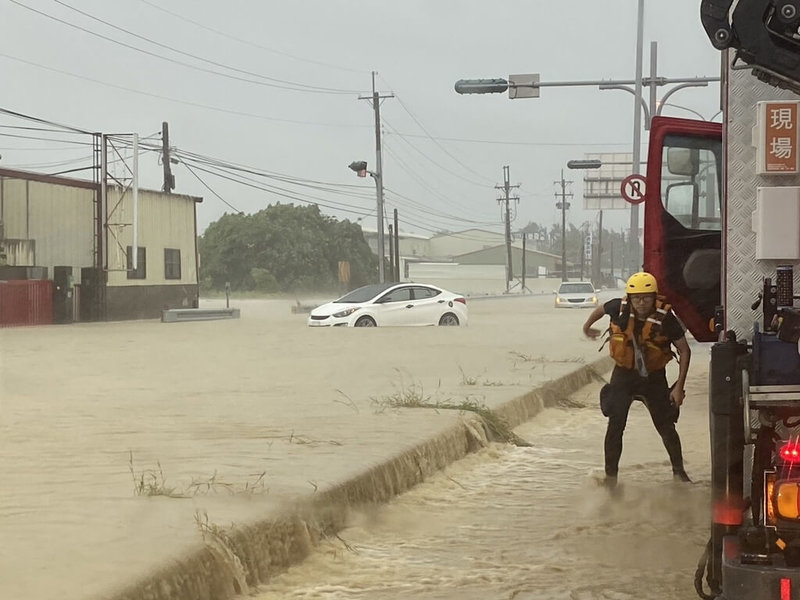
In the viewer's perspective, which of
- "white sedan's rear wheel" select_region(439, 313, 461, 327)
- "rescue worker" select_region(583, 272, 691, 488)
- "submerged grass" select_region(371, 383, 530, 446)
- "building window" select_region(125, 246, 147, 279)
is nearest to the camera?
"rescue worker" select_region(583, 272, 691, 488)

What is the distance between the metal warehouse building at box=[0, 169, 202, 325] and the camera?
35.2m

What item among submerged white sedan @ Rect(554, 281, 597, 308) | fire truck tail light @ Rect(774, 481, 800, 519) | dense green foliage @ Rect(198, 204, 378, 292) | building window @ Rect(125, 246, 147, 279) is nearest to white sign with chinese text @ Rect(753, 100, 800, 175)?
fire truck tail light @ Rect(774, 481, 800, 519)

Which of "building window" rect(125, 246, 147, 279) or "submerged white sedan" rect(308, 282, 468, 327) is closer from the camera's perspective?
"submerged white sedan" rect(308, 282, 468, 327)

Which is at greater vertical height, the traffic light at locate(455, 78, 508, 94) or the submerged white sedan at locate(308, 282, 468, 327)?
the traffic light at locate(455, 78, 508, 94)

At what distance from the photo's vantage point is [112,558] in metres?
5.30

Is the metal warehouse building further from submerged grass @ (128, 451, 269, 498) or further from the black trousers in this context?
the black trousers

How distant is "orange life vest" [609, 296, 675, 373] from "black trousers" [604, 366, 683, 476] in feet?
0.39

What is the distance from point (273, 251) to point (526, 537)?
69364mm

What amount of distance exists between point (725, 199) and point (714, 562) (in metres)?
1.75

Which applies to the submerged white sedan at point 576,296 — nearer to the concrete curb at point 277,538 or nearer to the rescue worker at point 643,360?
the concrete curb at point 277,538

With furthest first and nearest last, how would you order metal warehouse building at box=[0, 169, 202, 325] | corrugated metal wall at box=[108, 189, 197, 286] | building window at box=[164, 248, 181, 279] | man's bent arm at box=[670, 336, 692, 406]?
1. building window at box=[164, 248, 181, 279]
2. corrugated metal wall at box=[108, 189, 197, 286]
3. metal warehouse building at box=[0, 169, 202, 325]
4. man's bent arm at box=[670, 336, 692, 406]

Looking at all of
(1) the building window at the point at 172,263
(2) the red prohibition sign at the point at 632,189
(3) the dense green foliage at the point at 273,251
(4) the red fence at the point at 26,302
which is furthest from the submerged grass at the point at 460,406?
(3) the dense green foliage at the point at 273,251

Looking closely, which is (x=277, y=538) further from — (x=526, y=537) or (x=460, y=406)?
(x=460, y=406)

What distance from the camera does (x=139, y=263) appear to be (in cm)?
4103
